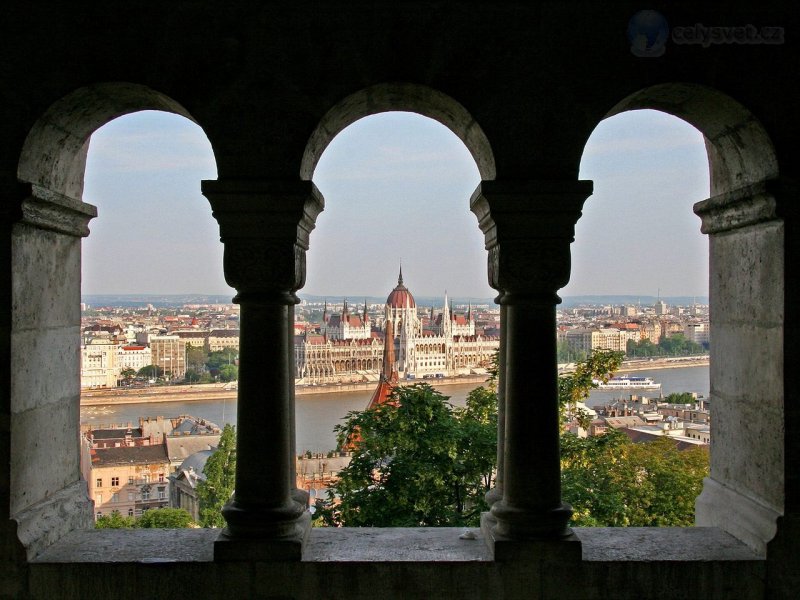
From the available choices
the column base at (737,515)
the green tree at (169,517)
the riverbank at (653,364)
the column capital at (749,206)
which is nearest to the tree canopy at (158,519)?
the green tree at (169,517)

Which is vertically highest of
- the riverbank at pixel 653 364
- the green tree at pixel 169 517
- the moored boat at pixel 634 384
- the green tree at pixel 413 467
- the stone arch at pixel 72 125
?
the stone arch at pixel 72 125

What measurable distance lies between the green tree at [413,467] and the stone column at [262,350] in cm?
289

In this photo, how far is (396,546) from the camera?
4414mm

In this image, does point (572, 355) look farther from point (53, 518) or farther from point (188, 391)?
point (53, 518)

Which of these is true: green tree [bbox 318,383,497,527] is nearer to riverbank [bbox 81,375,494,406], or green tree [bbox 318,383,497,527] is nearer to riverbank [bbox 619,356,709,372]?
riverbank [bbox 81,375,494,406]

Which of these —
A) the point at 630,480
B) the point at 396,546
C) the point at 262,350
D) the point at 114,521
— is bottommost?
the point at 114,521

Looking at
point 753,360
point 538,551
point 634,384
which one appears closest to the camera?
point 538,551

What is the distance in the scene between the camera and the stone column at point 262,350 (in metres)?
4.12

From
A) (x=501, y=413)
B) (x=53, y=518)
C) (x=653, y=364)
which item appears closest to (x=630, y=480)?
(x=653, y=364)

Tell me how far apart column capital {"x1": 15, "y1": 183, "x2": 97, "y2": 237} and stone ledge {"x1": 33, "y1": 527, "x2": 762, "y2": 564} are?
2.00m

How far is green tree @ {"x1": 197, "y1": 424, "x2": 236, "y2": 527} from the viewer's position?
673cm

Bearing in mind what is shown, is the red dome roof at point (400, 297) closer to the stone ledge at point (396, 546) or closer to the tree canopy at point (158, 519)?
the tree canopy at point (158, 519)

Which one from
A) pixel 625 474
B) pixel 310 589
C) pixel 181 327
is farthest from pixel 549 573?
pixel 181 327

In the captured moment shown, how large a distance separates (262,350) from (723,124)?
318 centimetres
